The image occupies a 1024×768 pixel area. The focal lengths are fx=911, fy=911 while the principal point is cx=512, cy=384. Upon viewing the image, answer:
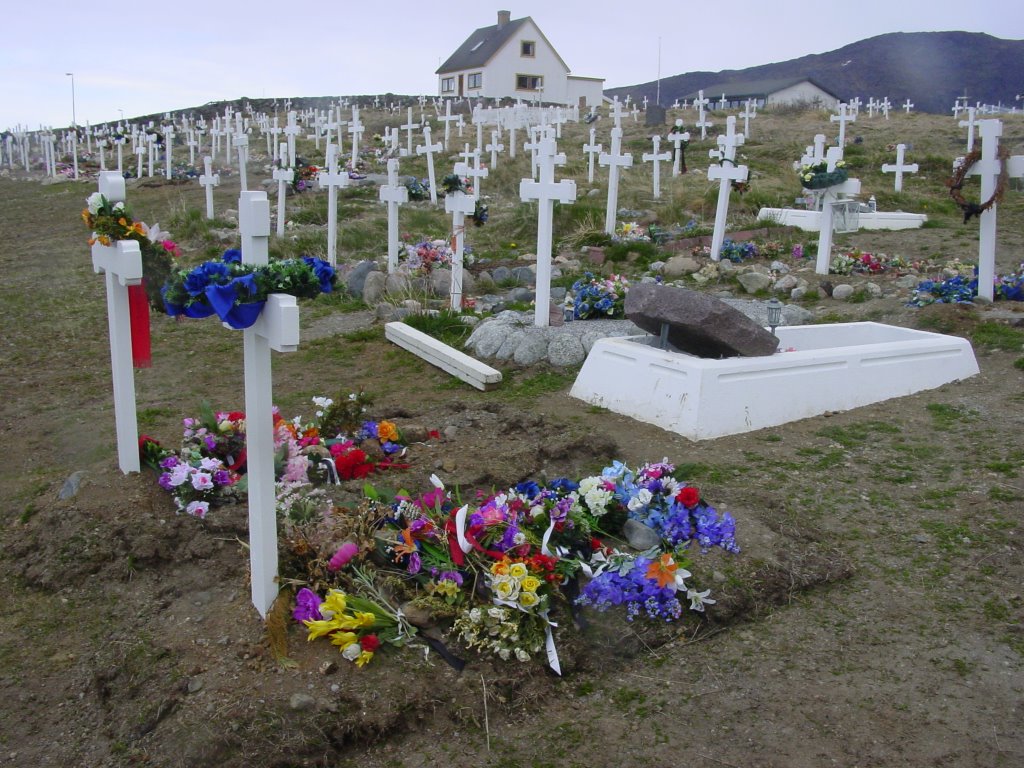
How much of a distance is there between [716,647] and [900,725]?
0.78 m

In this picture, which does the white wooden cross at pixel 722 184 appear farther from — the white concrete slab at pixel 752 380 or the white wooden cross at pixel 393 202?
the white concrete slab at pixel 752 380

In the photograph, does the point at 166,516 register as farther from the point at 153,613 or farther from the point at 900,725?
the point at 900,725

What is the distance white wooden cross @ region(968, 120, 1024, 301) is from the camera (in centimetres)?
990

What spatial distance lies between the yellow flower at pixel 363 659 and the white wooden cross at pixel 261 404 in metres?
0.51

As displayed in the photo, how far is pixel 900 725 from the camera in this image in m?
3.18

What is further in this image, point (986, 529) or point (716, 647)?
point (986, 529)

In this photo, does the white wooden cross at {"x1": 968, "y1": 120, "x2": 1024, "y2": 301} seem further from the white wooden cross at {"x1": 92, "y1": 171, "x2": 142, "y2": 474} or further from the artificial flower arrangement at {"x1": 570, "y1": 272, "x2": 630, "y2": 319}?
the white wooden cross at {"x1": 92, "y1": 171, "x2": 142, "y2": 474}

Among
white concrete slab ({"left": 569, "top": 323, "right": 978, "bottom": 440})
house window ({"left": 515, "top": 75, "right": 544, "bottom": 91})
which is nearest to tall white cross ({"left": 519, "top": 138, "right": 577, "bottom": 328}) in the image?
white concrete slab ({"left": 569, "top": 323, "right": 978, "bottom": 440})

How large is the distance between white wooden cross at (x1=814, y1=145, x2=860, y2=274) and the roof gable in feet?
138

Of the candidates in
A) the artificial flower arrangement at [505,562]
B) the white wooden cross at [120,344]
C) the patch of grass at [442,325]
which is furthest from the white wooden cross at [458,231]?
the artificial flower arrangement at [505,562]

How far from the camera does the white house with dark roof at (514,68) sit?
51.2 metres

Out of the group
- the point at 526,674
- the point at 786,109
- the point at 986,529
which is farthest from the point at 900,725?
the point at 786,109

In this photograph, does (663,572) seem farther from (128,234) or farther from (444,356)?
(444,356)

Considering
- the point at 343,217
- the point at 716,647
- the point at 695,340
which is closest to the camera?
the point at 716,647
